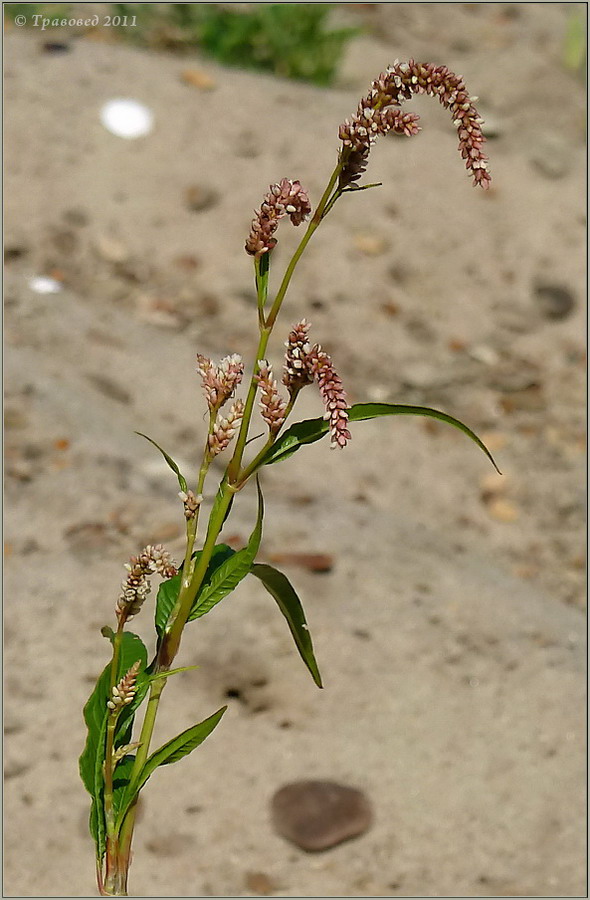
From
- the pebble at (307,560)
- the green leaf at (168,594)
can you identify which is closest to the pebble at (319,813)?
the pebble at (307,560)

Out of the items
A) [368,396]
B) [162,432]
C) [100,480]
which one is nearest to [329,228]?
[368,396]

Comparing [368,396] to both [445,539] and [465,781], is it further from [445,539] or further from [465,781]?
[465,781]

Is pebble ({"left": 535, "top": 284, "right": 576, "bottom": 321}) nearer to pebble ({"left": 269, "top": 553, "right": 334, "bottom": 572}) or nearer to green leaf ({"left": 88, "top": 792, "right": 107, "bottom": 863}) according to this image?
pebble ({"left": 269, "top": 553, "right": 334, "bottom": 572})

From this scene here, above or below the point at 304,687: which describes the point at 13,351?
above

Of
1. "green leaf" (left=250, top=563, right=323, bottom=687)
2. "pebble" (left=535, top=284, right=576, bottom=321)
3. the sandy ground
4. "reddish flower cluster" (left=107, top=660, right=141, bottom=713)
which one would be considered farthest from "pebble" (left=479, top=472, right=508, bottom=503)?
"reddish flower cluster" (left=107, top=660, right=141, bottom=713)

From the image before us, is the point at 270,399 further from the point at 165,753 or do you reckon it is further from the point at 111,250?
the point at 111,250
